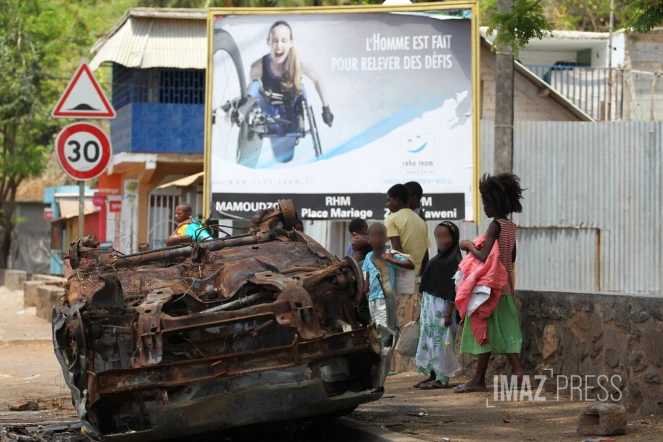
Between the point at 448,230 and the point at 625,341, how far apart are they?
212cm

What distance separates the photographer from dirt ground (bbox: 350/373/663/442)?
20.7ft

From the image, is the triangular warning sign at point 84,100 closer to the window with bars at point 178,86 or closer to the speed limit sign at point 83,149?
the speed limit sign at point 83,149

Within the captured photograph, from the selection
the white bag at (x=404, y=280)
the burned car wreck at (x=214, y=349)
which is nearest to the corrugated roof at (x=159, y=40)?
the white bag at (x=404, y=280)

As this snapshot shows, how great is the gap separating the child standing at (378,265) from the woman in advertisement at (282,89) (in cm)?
431

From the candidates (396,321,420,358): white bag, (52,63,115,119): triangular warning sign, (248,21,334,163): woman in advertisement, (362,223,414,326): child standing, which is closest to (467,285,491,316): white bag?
(396,321,420,358): white bag

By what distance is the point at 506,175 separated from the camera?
315 inches

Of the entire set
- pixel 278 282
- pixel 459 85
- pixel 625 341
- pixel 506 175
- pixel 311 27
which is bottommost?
pixel 625 341

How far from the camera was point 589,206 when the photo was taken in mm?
17391

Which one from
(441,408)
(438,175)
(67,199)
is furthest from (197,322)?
(67,199)

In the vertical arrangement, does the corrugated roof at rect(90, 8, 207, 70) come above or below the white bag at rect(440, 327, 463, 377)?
above

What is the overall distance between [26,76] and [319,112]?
2270 centimetres

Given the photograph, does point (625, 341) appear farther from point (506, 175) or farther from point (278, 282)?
point (278, 282)

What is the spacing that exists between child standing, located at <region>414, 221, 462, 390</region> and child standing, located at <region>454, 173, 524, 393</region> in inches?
19.5

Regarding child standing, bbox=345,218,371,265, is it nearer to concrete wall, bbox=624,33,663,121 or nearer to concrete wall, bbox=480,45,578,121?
concrete wall, bbox=480,45,578,121
